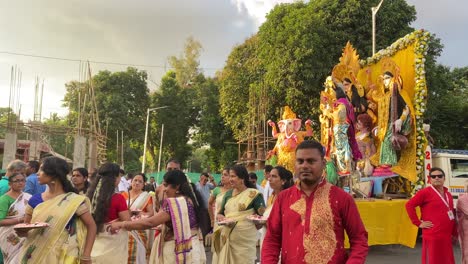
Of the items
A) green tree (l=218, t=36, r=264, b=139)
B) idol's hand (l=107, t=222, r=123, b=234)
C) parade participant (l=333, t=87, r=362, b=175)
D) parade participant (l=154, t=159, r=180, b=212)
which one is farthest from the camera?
green tree (l=218, t=36, r=264, b=139)

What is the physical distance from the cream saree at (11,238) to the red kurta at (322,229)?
3179 mm

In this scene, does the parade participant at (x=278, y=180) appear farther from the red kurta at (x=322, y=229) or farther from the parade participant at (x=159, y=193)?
the red kurta at (x=322, y=229)

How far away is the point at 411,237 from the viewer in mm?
9758

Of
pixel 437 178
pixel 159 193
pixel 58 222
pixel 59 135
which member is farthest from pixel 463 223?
pixel 59 135

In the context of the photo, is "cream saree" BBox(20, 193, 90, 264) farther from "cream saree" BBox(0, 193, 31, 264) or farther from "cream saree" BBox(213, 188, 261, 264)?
"cream saree" BBox(213, 188, 261, 264)

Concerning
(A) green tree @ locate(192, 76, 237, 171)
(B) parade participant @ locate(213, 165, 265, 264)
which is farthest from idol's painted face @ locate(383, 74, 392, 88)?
(A) green tree @ locate(192, 76, 237, 171)

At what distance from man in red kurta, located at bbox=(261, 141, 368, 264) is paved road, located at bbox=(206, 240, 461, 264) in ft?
20.9

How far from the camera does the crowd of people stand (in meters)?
2.87

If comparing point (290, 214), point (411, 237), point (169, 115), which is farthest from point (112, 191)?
point (169, 115)

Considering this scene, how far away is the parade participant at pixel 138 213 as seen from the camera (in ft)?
19.1

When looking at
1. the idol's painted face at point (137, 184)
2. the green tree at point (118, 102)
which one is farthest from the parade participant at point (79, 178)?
the green tree at point (118, 102)

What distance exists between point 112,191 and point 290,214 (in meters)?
2.34

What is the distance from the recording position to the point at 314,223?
284 centimetres

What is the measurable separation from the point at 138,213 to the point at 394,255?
649 centimetres
